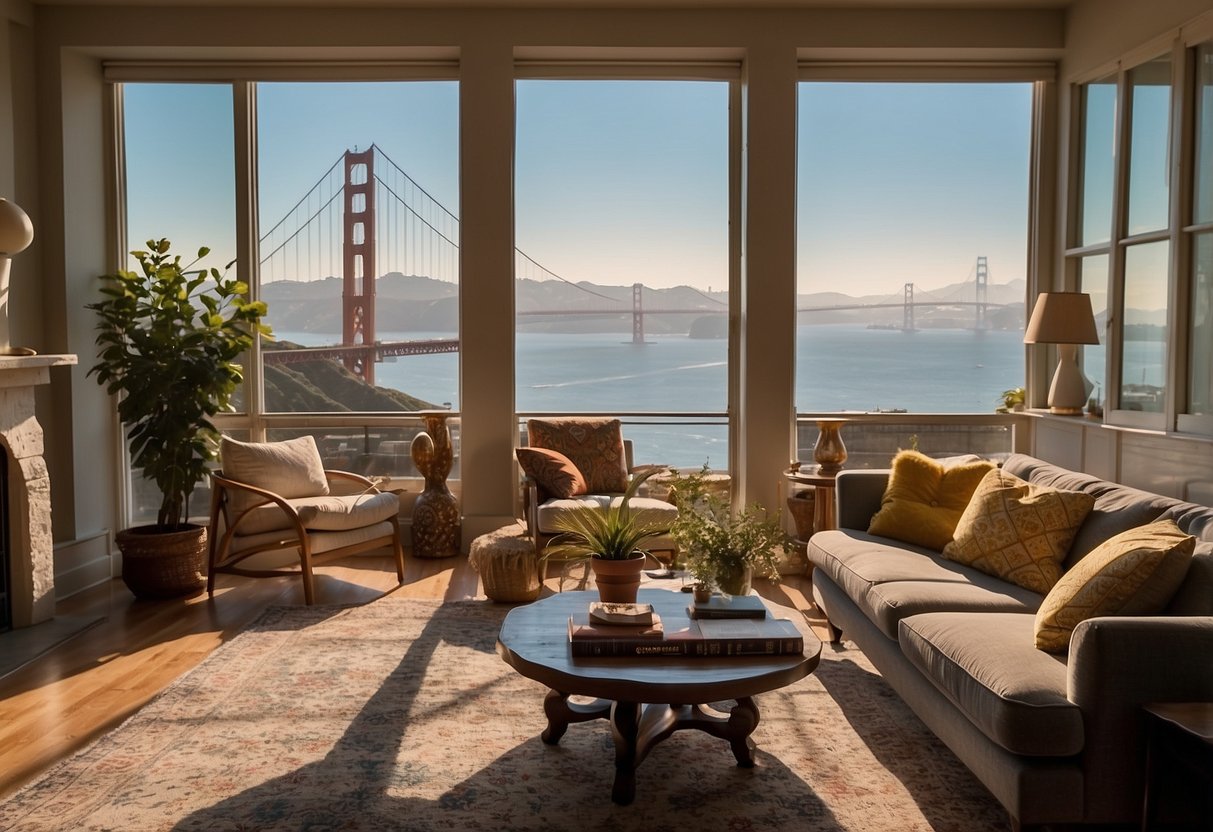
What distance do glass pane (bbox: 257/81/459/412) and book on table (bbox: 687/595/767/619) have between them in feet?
11.7

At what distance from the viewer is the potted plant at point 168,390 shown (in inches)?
214

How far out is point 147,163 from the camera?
20.8ft

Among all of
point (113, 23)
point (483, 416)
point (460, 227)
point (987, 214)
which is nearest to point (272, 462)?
point (483, 416)

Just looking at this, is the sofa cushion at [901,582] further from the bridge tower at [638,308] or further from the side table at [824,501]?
the bridge tower at [638,308]

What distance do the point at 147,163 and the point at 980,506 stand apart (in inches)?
207

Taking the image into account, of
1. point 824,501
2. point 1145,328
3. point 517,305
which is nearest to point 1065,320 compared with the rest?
point 1145,328

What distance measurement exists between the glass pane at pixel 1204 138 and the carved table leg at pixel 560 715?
11.5 feet

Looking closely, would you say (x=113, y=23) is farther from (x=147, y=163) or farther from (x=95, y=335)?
(x=95, y=335)

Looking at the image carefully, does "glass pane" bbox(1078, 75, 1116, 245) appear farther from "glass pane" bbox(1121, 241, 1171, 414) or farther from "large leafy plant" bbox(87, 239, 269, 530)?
"large leafy plant" bbox(87, 239, 269, 530)

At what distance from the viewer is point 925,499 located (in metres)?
4.58

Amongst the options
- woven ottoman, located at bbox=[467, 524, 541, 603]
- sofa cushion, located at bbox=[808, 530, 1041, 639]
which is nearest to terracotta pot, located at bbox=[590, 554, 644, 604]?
sofa cushion, located at bbox=[808, 530, 1041, 639]

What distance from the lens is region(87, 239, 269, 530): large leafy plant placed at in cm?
544

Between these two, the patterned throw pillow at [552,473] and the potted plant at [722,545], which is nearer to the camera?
the potted plant at [722,545]

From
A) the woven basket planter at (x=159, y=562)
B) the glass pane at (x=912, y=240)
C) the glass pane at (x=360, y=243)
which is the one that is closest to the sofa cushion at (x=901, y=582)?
the glass pane at (x=912, y=240)
